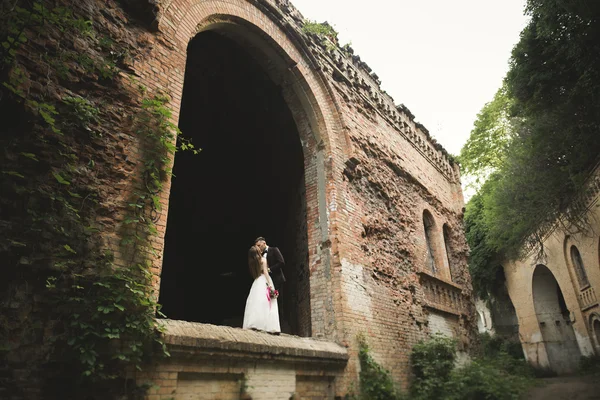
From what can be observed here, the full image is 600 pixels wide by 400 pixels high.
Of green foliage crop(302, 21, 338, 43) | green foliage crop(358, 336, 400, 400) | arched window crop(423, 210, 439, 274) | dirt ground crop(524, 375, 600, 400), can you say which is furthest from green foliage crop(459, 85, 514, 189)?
green foliage crop(358, 336, 400, 400)

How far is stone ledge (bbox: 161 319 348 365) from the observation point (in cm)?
399

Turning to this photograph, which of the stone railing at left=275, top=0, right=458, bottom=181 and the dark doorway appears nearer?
the stone railing at left=275, top=0, right=458, bottom=181

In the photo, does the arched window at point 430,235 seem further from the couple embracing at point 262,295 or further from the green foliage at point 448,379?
the couple embracing at point 262,295

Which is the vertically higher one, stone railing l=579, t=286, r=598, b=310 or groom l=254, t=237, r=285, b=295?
stone railing l=579, t=286, r=598, b=310

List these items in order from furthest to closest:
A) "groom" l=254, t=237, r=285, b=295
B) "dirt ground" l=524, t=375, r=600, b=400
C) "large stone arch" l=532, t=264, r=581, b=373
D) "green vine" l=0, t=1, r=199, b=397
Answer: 1. "large stone arch" l=532, t=264, r=581, b=373
2. "dirt ground" l=524, t=375, r=600, b=400
3. "groom" l=254, t=237, r=285, b=295
4. "green vine" l=0, t=1, r=199, b=397

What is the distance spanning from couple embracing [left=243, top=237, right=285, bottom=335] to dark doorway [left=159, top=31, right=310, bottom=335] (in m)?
2.07

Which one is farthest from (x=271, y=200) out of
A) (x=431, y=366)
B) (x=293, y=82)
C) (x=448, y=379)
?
(x=448, y=379)

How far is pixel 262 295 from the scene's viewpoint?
5.62 metres

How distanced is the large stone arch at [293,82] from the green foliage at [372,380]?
2.11ft

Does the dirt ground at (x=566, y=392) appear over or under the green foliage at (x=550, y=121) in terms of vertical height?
under

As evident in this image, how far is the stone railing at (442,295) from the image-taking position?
370 inches

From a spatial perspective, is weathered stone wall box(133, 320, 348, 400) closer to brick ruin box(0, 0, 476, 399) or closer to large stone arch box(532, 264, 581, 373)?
brick ruin box(0, 0, 476, 399)

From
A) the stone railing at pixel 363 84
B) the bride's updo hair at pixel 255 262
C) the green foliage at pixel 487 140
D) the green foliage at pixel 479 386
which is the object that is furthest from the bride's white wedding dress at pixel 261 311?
the green foliage at pixel 487 140

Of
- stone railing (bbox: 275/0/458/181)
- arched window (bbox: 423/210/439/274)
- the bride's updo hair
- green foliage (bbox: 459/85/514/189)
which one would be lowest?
the bride's updo hair
